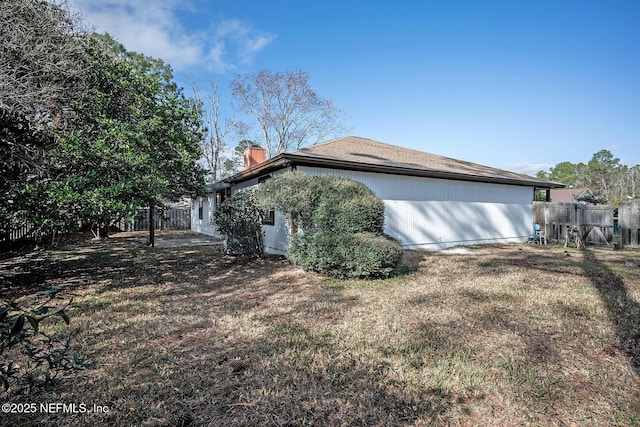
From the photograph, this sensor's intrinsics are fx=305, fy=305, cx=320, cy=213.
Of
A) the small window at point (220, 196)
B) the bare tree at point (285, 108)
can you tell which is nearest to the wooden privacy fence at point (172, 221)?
the small window at point (220, 196)

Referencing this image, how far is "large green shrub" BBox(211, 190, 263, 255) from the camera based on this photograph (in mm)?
8719

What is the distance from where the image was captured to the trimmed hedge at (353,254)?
6.09 meters

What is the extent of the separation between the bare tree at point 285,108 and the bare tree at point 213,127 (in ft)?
5.75

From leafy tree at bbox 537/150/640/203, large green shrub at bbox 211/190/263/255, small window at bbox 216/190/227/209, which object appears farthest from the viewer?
leafy tree at bbox 537/150/640/203

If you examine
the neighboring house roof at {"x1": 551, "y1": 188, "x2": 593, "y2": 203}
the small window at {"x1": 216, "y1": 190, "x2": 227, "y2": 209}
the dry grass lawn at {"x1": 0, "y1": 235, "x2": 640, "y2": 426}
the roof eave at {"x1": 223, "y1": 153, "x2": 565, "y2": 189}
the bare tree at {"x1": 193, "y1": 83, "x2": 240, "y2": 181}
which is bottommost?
the dry grass lawn at {"x1": 0, "y1": 235, "x2": 640, "y2": 426}

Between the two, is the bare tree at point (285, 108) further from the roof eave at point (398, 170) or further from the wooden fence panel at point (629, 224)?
the wooden fence panel at point (629, 224)

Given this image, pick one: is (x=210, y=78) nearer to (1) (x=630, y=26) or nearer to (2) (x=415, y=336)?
(1) (x=630, y=26)

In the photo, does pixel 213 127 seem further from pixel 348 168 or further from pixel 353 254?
pixel 353 254

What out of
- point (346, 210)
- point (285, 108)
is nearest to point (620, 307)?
point (346, 210)

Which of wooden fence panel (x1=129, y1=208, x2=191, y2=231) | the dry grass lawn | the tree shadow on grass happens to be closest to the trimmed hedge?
the dry grass lawn

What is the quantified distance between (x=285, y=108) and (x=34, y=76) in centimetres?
2146

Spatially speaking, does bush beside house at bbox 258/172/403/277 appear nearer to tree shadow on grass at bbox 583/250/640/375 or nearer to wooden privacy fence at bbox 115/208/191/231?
tree shadow on grass at bbox 583/250/640/375

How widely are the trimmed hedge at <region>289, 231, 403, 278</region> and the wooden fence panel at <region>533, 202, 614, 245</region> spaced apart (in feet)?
33.9

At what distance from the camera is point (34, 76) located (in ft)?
17.7
